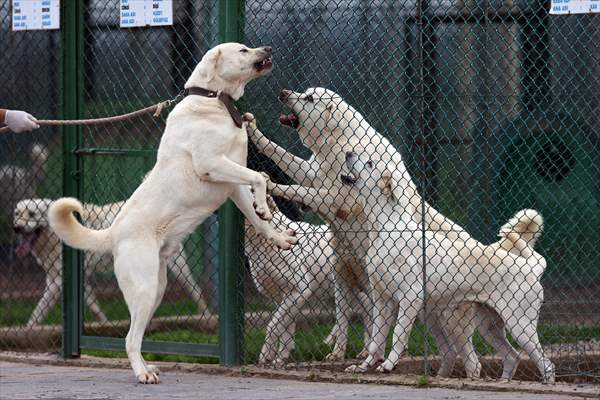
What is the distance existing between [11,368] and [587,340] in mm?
3724

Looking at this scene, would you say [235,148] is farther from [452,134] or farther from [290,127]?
[452,134]

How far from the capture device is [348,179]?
22.4 ft

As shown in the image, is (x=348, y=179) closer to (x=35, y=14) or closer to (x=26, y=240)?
(x=35, y=14)

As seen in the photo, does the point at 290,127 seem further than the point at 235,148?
Yes

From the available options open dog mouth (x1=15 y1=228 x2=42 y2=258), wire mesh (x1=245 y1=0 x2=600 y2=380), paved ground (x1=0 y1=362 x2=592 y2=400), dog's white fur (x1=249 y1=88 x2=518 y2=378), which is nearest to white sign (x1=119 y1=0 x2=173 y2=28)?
wire mesh (x1=245 y1=0 x2=600 y2=380)

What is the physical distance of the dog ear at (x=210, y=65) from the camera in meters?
6.41

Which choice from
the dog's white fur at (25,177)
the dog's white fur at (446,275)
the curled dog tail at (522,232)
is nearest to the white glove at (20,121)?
the dog's white fur at (446,275)

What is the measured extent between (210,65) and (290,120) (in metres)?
0.72

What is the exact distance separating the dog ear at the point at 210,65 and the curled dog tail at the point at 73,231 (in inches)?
40.1

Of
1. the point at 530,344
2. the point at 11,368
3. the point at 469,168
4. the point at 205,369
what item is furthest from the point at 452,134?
the point at 11,368

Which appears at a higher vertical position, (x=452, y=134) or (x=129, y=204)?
(x=452, y=134)

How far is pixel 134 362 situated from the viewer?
6195 millimetres

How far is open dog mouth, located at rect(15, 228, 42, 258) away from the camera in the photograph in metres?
9.80

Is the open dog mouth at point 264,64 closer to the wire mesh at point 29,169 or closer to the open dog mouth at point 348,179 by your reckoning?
the open dog mouth at point 348,179
